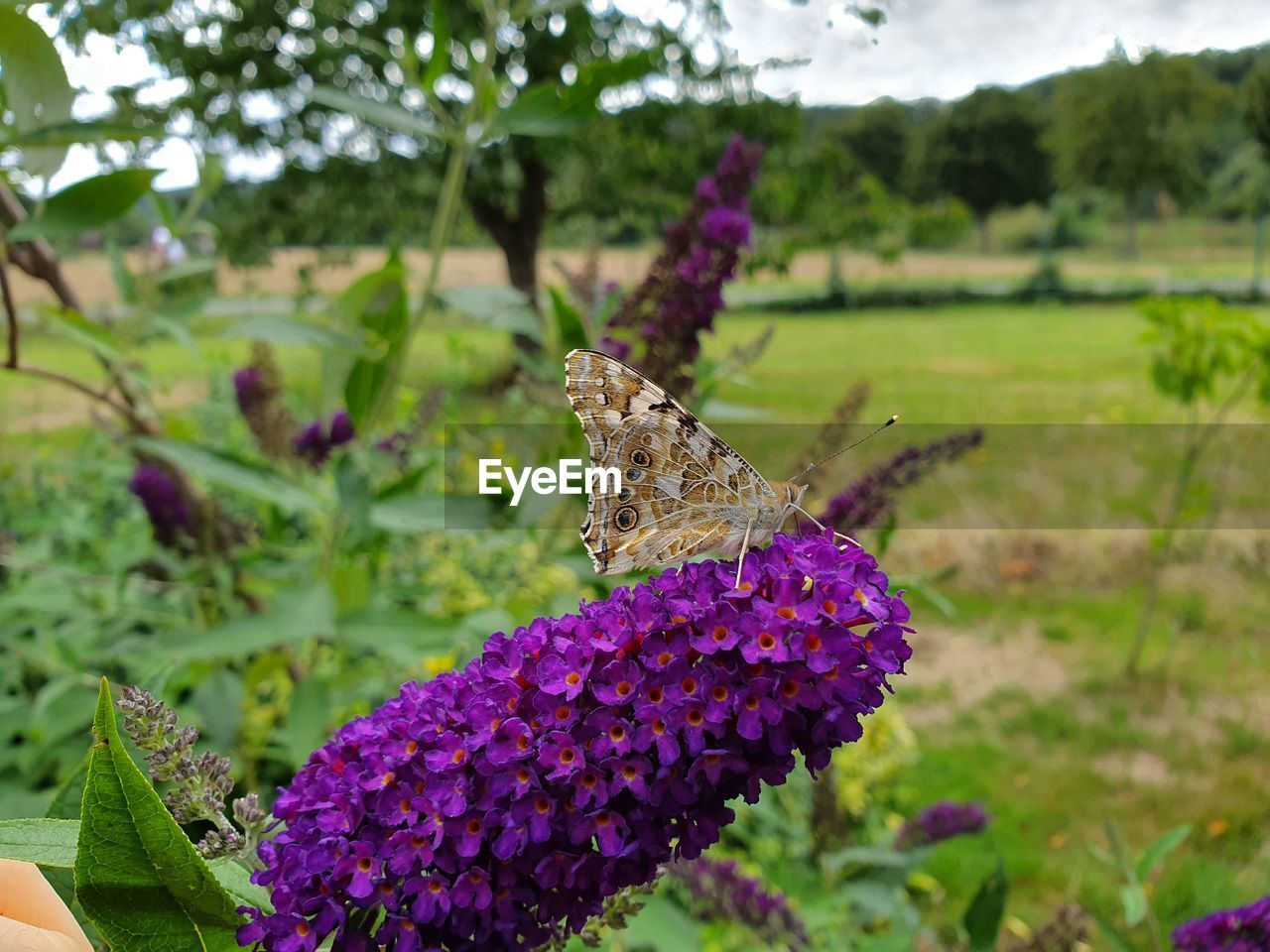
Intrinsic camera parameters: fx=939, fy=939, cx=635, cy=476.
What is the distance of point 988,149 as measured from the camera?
2164cm

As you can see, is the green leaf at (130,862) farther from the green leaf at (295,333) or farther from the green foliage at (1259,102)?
the green foliage at (1259,102)

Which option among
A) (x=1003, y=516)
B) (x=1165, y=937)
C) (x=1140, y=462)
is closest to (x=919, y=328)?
(x=1140, y=462)

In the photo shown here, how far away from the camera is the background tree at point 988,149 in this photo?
20.9 m

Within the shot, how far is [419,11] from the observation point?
30.5ft

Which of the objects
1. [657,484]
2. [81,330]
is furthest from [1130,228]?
[81,330]

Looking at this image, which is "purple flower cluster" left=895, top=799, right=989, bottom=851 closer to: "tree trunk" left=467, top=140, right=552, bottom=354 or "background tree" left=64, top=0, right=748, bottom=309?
"background tree" left=64, top=0, right=748, bottom=309

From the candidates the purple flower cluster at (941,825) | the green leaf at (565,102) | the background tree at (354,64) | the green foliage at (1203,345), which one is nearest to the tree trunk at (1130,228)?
the background tree at (354,64)

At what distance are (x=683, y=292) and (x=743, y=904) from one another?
1016 millimetres

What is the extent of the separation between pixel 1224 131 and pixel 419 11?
1425cm

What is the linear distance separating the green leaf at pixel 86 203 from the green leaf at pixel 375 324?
41cm

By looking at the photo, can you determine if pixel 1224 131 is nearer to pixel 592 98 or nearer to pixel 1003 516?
pixel 1003 516

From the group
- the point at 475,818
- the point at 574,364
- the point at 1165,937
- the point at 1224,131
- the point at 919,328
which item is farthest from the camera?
the point at 919,328

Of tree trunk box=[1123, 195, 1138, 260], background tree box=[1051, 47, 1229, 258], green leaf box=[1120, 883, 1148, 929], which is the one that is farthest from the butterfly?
tree trunk box=[1123, 195, 1138, 260]

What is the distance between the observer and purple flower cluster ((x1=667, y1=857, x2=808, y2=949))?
1542mm
